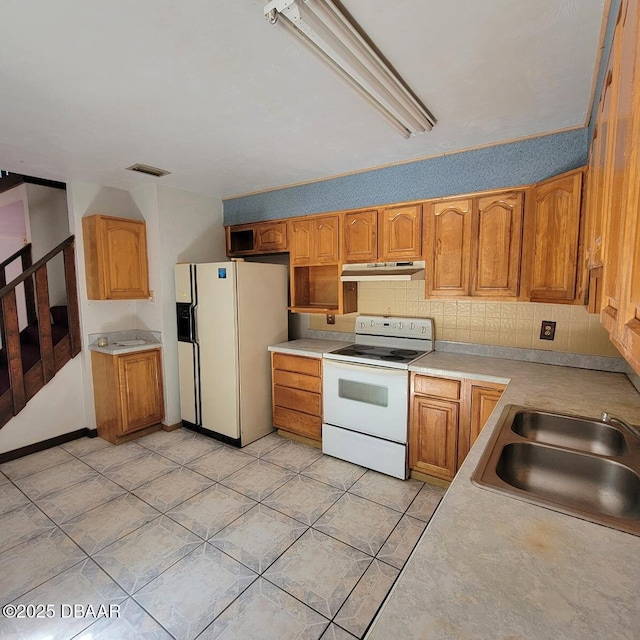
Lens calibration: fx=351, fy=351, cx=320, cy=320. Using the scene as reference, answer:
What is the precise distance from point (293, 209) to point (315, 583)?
2982 millimetres

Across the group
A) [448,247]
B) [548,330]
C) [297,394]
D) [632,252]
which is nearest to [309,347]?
[297,394]

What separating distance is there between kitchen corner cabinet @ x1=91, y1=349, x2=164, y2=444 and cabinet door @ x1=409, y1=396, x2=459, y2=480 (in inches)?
101

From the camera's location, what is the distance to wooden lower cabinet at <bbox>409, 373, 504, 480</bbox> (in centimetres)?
234

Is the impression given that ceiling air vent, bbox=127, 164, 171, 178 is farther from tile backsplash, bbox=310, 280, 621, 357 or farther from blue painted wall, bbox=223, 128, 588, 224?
tile backsplash, bbox=310, 280, 621, 357

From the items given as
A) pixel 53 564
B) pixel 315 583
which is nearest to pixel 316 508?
pixel 315 583

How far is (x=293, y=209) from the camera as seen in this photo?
11.4 feet

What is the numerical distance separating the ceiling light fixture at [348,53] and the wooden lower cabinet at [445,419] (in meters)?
1.70

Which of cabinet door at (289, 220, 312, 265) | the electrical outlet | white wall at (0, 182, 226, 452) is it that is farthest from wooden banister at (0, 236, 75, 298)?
the electrical outlet

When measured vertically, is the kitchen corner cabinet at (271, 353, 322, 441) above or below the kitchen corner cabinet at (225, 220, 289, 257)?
below

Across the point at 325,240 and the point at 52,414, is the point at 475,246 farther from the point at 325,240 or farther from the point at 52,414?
the point at 52,414

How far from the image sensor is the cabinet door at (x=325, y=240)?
316 cm

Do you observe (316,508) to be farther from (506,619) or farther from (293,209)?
(293,209)

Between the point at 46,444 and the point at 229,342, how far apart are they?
1.95m

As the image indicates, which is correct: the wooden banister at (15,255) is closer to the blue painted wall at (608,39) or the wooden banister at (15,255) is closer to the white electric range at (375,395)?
the white electric range at (375,395)
